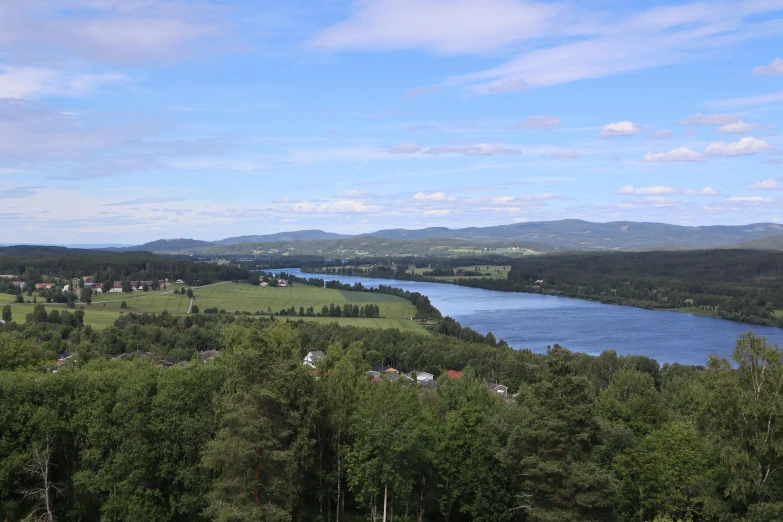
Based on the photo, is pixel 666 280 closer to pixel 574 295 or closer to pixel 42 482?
pixel 574 295

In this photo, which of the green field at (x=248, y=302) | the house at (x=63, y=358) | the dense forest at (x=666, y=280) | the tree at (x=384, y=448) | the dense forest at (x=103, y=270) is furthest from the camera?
the dense forest at (x=666, y=280)

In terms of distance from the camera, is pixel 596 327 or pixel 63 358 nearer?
pixel 63 358

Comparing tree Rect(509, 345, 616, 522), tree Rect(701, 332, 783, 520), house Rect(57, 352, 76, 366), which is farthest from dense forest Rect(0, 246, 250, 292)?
tree Rect(701, 332, 783, 520)

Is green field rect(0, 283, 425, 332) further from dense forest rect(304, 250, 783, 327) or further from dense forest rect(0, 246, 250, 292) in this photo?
dense forest rect(304, 250, 783, 327)

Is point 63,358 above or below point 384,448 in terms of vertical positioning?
below

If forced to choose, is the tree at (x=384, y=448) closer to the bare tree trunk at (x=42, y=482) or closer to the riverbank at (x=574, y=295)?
the bare tree trunk at (x=42, y=482)

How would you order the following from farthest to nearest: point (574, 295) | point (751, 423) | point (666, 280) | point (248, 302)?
point (666, 280) → point (574, 295) → point (248, 302) → point (751, 423)

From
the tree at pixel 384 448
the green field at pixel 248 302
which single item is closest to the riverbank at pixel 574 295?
the green field at pixel 248 302

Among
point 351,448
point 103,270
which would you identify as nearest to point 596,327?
point 351,448
